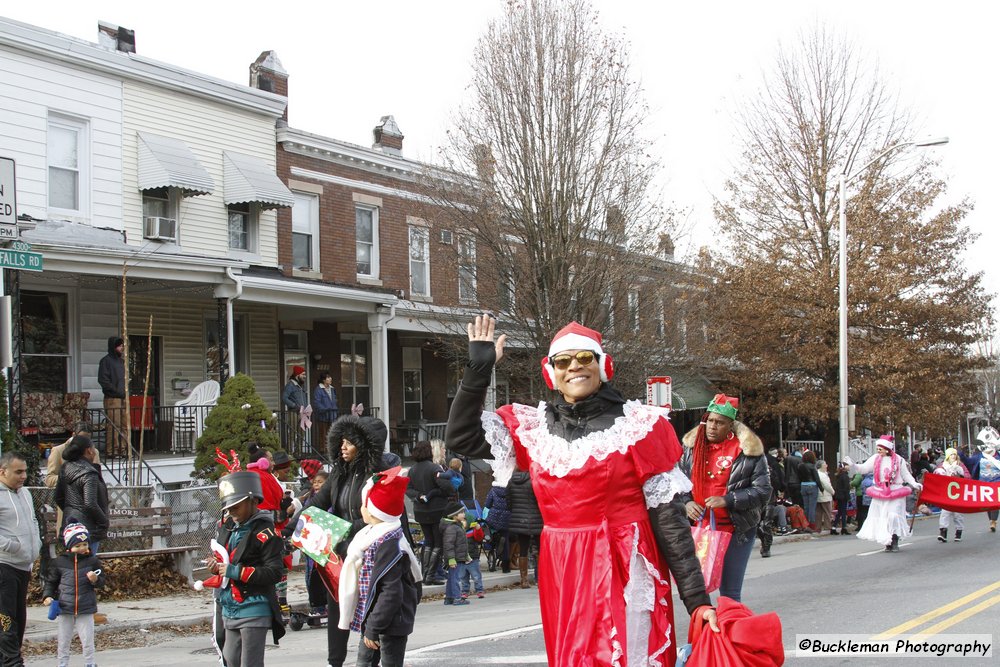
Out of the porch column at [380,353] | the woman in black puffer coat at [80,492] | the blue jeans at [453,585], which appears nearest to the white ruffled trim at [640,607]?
the woman in black puffer coat at [80,492]

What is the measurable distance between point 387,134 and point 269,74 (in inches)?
153

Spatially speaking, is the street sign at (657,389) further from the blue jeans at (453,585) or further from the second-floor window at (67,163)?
the second-floor window at (67,163)

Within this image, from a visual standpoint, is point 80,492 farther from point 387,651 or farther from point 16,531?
point 387,651

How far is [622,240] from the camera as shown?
1884 cm

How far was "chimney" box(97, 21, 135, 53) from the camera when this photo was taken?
18750 mm

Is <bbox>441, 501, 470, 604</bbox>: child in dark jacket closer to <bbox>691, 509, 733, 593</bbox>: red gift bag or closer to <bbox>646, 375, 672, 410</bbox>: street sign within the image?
<bbox>646, 375, 672, 410</bbox>: street sign

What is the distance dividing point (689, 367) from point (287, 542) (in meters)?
12.7

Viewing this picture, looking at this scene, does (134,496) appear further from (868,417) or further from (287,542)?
(868,417)

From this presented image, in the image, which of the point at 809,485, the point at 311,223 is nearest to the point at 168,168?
the point at 311,223

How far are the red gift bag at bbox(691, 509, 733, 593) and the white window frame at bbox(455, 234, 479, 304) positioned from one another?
11.9 m

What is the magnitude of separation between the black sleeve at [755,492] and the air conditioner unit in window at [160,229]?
13829mm

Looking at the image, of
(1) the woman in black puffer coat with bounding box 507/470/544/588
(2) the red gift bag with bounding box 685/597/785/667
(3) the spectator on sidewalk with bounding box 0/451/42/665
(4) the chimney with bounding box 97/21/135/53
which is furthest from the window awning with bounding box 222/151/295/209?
(2) the red gift bag with bounding box 685/597/785/667

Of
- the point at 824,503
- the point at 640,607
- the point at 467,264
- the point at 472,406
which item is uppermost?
the point at 467,264

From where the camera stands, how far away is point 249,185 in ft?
64.7
